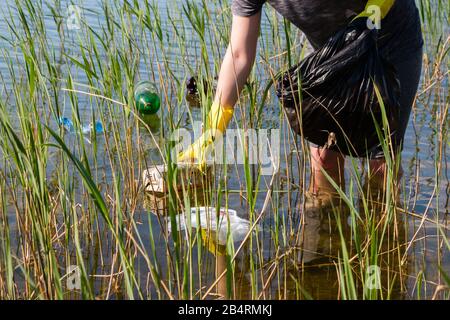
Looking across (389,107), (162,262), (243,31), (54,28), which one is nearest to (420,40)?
(389,107)

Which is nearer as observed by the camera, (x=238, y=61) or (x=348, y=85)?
(x=348, y=85)

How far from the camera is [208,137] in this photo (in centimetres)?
247

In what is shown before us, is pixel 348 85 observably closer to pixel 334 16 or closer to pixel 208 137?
pixel 334 16

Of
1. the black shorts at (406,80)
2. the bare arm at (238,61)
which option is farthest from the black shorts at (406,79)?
the bare arm at (238,61)

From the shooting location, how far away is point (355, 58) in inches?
104

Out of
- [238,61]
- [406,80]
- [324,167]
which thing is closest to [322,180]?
[324,167]

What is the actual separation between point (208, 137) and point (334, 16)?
728mm

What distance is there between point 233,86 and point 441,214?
114 centimetres

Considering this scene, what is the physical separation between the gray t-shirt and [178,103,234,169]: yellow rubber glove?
0.39m

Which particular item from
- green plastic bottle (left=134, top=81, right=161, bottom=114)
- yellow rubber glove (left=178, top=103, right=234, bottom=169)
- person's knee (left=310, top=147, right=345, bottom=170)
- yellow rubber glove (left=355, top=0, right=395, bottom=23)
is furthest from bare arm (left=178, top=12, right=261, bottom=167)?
green plastic bottle (left=134, top=81, right=161, bottom=114)

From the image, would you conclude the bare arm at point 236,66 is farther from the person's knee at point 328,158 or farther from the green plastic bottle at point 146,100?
the green plastic bottle at point 146,100

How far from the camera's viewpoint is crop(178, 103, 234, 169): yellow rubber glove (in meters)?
2.45

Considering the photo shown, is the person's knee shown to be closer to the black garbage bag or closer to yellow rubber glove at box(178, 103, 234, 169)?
the black garbage bag
